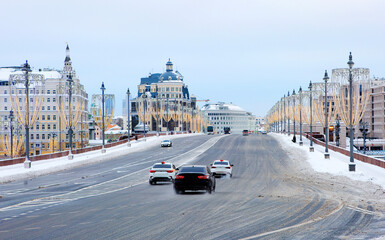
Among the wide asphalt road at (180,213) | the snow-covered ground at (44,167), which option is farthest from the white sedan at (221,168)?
the snow-covered ground at (44,167)

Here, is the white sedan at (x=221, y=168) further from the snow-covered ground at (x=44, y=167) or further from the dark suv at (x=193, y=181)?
the snow-covered ground at (x=44, y=167)

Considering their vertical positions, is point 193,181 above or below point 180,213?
above

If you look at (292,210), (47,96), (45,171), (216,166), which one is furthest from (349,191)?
(47,96)

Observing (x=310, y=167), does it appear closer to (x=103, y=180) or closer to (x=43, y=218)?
(x=103, y=180)

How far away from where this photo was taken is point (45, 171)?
129 feet

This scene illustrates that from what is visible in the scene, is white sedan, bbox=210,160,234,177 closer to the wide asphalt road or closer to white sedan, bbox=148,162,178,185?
the wide asphalt road

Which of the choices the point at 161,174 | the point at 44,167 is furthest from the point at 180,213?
the point at 44,167

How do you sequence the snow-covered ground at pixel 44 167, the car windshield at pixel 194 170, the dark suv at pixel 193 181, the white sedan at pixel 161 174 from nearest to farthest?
1. the dark suv at pixel 193 181
2. the car windshield at pixel 194 170
3. the white sedan at pixel 161 174
4. the snow-covered ground at pixel 44 167

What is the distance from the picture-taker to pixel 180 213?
18094 millimetres

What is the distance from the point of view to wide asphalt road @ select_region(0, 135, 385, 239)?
14.3 m

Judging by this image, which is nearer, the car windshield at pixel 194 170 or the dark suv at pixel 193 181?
the dark suv at pixel 193 181

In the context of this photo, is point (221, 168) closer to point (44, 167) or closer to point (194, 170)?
point (194, 170)

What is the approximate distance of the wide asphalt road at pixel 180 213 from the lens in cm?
1434

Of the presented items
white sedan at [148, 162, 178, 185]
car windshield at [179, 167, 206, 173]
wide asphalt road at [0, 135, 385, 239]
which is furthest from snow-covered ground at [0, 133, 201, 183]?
car windshield at [179, 167, 206, 173]
